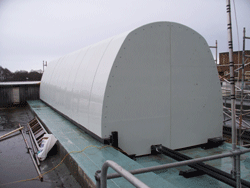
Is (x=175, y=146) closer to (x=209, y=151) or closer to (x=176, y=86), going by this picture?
(x=209, y=151)

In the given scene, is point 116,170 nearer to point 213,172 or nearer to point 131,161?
point 131,161

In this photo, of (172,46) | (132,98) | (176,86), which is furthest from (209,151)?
(172,46)

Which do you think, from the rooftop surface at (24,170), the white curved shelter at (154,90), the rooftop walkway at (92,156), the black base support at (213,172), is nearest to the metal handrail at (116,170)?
the rooftop walkway at (92,156)

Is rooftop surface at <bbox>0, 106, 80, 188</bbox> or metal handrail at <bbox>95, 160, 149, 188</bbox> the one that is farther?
rooftop surface at <bbox>0, 106, 80, 188</bbox>

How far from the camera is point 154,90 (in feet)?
18.7

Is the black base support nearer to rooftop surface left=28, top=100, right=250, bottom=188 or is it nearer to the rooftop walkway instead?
rooftop surface left=28, top=100, right=250, bottom=188

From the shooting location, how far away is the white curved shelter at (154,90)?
536 centimetres

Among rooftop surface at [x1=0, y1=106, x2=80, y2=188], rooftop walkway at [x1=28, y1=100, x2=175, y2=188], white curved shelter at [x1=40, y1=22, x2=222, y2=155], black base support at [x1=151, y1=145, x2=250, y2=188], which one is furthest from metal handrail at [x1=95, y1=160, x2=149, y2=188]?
white curved shelter at [x1=40, y1=22, x2=222, y2=155]

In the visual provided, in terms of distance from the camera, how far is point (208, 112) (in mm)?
6410

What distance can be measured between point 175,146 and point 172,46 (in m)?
2.61

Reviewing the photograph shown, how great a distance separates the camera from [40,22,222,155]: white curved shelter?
17.6 ft

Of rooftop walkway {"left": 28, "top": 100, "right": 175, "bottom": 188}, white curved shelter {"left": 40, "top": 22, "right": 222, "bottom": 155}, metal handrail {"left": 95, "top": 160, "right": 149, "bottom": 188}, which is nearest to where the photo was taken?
metal handrail {"left": 95, "top": 160, "right": 149, "bottom": 188}

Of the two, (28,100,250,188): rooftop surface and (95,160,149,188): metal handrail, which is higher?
(95,160,149,188): metal handrail

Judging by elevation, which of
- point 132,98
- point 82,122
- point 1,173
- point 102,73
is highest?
point 102,73
